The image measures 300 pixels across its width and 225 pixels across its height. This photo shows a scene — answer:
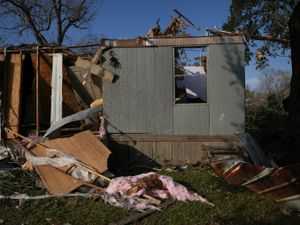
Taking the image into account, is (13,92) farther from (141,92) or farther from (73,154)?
(141,92)

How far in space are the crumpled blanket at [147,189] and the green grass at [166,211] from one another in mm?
213

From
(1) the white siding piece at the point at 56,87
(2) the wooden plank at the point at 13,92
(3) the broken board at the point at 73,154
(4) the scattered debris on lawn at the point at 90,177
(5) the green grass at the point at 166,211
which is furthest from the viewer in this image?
(1) the white siding piece at the point at 56,87

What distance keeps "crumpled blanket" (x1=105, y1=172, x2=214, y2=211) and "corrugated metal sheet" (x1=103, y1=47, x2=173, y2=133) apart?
96.1 inches

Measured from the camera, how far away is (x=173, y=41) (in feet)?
31.1

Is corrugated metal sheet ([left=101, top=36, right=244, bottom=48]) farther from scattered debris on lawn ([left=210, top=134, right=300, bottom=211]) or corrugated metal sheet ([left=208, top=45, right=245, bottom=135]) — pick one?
scattered debris on lawn ([left=210, top=134, right=300, bottom=211])

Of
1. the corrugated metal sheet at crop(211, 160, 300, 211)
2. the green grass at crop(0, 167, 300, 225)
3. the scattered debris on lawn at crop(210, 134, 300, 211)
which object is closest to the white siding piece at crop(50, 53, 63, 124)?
the green grass at crop(0, 167, 300, 225)

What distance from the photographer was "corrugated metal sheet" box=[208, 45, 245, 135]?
9406 mm

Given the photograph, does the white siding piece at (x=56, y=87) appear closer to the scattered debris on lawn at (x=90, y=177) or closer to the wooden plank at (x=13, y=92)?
the wooden plank at (x=13, y=92)

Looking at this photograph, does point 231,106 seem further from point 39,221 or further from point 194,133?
point 39,221

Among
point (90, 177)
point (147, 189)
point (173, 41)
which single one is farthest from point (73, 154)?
point (173, 41)

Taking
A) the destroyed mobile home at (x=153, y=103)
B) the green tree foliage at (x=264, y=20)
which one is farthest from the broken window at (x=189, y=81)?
the green tree foliage at (x=264, y=20)

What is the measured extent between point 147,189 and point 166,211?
0.82 metres

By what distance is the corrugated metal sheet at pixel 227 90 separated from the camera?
370 inches

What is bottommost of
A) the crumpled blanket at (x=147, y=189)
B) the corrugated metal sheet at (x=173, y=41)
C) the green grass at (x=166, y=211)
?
the green grass at (x=166, y=211)
